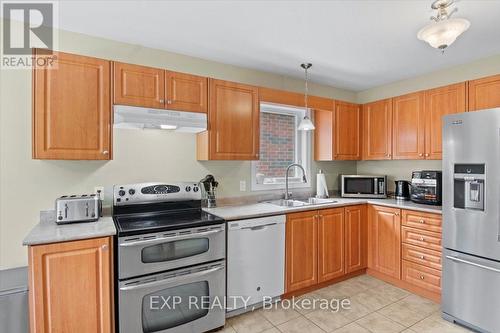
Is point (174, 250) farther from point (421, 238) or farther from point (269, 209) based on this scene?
point (421, 238)

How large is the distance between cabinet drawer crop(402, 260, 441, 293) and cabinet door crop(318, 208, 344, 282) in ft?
2.19

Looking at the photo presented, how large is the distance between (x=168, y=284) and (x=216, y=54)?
2168 mm

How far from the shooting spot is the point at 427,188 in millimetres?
2941

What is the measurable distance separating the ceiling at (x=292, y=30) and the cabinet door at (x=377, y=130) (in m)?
0.60

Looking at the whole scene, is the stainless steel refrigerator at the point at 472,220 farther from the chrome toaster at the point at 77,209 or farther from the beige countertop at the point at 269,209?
the chrome toaster at the point at 77,209

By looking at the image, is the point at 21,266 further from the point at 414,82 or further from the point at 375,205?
the point at 414,82

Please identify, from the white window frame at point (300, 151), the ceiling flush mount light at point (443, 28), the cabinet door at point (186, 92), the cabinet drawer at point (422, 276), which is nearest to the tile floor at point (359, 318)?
the cabinet drawer at point (422, 276)

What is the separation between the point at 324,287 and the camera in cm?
298

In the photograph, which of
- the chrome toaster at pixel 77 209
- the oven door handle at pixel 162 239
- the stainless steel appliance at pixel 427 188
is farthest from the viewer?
the stainless steel appliance at pixel 427 188

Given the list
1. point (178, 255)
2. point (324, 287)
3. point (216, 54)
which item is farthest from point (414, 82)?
point (178, 255)

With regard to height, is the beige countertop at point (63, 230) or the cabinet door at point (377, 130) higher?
the cabinet door at point (377, 130)

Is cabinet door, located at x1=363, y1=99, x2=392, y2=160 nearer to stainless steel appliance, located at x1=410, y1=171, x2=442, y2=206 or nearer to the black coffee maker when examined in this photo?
the black coffee maker

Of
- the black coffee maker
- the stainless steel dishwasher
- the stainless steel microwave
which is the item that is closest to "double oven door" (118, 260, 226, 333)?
the stainless steel dishwasher

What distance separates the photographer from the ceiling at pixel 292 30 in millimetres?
1854
